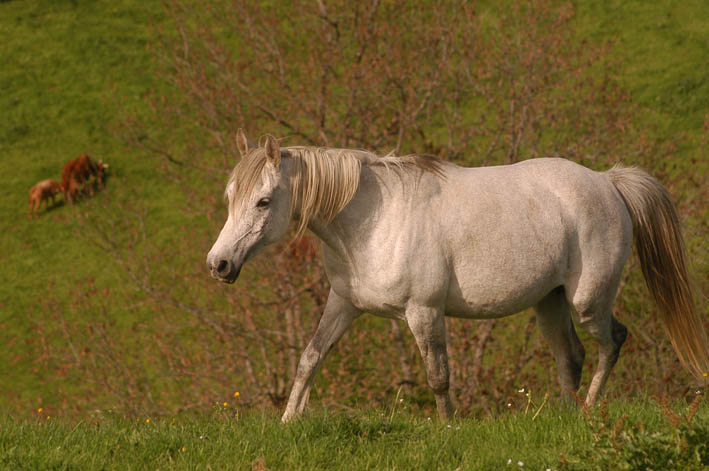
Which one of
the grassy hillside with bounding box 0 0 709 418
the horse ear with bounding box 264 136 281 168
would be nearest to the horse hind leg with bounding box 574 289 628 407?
the horse ear with bounding box 264 136 281 168

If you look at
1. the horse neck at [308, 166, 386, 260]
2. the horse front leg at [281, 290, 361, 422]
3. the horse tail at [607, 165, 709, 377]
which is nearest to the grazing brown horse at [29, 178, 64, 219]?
the horse front leg at [281, 290, 361, 422]

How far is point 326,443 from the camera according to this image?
4039mm

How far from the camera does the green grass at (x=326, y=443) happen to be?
3814 mm

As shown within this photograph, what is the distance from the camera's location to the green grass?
3.81 meters

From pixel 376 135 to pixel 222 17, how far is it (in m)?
3.33

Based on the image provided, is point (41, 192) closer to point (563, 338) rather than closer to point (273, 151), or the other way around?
point (273, 151)

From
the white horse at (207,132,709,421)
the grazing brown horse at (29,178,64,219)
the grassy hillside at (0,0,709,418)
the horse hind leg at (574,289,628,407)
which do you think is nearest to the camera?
the white horse at (207,132,709,421)

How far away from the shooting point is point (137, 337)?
488 inches

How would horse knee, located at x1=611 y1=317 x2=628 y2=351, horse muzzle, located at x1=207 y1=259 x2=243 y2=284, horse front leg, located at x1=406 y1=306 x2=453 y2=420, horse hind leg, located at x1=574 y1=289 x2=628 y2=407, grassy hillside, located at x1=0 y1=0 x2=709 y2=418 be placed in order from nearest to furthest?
horse muzzle, located at x1=207 y1=259 x2=243 y2=284
horse front leg, located at x1=406 y1=306 x2=453 y2=420
horse hind leg, located at x1=574 y1=289 x2=628 y2=407
horse knee, located at x1=611 y1=317 x2=628 y2=351
grassy hillside, located at x1=0 y1=0 x2=709 y2=418

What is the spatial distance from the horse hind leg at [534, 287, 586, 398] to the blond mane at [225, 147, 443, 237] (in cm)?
179

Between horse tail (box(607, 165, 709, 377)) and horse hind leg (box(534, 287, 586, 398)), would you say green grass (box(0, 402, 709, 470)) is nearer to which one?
horse hind leg (box(534, 287, 586, 398))

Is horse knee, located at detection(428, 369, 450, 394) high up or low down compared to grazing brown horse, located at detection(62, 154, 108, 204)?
up

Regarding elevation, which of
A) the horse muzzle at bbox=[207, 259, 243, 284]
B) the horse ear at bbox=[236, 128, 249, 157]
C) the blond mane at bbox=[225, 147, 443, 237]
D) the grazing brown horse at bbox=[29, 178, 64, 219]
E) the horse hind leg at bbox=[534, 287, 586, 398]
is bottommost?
the grazing brown horse at bbox=[29, 178, 64, 219]

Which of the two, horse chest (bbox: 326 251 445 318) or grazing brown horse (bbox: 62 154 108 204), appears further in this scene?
grazing brown horse (bbox: 62 154 108 204)
